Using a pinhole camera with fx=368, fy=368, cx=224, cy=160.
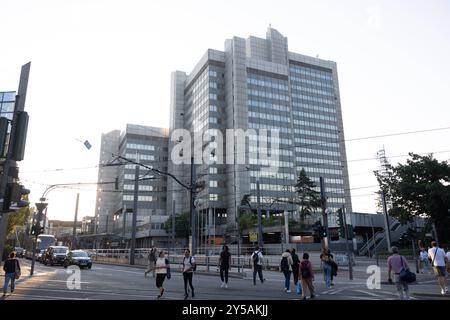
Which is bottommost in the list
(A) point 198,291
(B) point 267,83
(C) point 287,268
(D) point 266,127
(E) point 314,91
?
(A) point 198,291

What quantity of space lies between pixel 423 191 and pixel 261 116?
2842 inches

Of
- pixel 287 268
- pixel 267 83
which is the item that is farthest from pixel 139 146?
pixel 287 268

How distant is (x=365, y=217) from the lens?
71.5 m

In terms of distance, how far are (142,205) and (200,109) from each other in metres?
36.8

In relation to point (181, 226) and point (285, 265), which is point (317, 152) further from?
point (285, 265)

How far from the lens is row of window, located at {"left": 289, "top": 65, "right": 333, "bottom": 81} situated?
129875 millimetres

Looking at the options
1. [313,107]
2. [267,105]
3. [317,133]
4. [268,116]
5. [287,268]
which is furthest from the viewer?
[313,107]

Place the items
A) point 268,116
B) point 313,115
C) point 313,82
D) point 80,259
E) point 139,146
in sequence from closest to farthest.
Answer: point 80,259 → point 268,116 → point 139,146 → point 313,115 → point 313,82

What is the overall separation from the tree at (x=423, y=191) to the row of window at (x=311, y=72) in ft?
303

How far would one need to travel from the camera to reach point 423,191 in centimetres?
Result: 3925

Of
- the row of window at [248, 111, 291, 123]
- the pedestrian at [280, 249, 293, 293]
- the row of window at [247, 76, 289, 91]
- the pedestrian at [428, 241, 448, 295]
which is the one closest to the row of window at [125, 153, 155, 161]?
the row of window at [248, 111, 291, 123]

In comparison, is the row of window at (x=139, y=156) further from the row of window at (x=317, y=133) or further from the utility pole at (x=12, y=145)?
the utility pole at (x=12, y=145)

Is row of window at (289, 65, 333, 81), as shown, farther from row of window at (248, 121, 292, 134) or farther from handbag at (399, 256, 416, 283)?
handbag at (399, 256, 416, 283)

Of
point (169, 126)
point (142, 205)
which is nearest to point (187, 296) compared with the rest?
point (142, 205)
